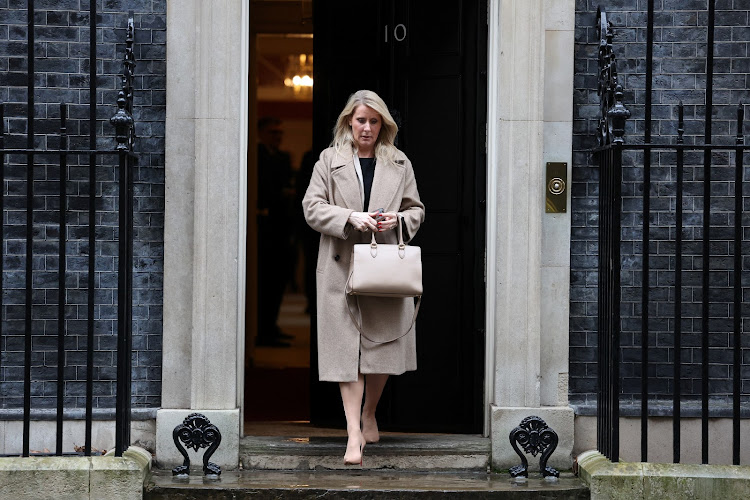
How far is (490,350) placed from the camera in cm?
677

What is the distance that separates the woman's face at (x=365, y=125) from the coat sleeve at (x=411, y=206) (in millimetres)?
268

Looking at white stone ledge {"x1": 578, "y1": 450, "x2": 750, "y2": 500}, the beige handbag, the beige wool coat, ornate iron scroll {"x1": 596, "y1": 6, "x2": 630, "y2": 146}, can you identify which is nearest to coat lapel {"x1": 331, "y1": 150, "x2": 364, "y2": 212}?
the beige wool coat

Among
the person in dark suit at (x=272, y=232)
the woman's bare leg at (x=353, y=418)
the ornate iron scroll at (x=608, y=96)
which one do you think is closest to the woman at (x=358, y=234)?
the woman's bare leg at (x=353, y=418)

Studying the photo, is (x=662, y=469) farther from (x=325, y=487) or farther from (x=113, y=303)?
(x=113, y=303)

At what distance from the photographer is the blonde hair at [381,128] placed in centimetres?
646

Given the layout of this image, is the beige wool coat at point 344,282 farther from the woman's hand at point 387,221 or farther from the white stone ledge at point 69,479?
the white stone ledge at point 69,479

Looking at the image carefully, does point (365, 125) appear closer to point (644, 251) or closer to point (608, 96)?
point (608, 96)

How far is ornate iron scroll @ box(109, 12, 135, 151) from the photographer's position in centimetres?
592

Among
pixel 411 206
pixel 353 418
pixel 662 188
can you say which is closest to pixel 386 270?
pixel 411 206

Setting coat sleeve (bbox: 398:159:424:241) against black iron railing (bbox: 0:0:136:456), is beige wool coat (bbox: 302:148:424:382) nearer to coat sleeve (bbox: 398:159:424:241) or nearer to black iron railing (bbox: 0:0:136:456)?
coat sleeve (bbox: 398:159:424:241)

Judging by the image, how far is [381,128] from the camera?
21.7 feet

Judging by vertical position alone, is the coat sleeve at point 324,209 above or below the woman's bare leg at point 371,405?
above

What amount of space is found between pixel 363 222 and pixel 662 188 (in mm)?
1891

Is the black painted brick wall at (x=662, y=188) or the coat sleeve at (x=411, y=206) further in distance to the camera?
Result: the black painted brick wall at (x=662, y=188)
